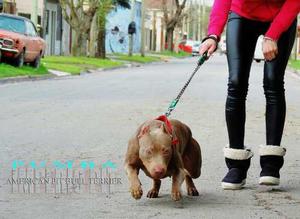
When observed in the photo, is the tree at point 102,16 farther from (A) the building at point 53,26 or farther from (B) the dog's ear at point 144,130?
(B) the dog's ear at point 144,130

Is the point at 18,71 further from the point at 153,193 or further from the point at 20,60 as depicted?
the point at 153,193

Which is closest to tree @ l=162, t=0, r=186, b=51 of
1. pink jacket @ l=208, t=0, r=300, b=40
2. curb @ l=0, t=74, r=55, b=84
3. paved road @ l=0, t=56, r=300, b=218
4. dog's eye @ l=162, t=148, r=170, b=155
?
curb @ l=0, t=74, r=55, b=84

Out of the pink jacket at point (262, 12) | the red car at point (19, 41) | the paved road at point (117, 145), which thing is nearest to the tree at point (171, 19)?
the red car at point (19, 41)

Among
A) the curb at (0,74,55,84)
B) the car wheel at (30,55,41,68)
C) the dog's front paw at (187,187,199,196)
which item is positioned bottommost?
the curb at (0,74,55,84)

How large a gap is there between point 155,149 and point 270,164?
1265 mm

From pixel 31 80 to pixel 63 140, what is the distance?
1496 centimetres

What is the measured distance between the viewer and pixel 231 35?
5.61m

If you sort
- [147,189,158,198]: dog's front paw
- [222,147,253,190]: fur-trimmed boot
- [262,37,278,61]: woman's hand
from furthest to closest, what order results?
[222,147,253,190]: fur-trimmed boot
[262,37,278,61]: woman's hand
[147,189,158,198]: dog's front paw

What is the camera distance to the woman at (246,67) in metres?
5.55

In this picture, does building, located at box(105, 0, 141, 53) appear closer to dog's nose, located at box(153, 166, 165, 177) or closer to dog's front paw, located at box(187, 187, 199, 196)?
dog's front paw, located at box(187, 187, 199, 196)

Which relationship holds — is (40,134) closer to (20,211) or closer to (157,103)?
(20,211)

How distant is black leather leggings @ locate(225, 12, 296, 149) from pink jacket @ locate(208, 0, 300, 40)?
52 millimetres

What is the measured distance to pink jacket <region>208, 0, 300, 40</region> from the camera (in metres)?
5.41

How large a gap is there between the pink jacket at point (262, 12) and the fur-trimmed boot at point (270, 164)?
749 mm
